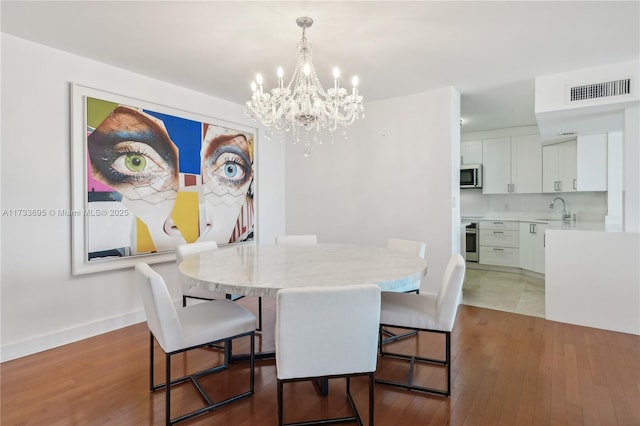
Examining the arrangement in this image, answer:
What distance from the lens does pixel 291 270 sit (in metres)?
1.98

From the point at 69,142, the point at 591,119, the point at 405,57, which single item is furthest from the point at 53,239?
the point at 591,119

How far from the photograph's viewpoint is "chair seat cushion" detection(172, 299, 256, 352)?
6.05 feet

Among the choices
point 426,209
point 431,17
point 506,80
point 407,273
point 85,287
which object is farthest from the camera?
point 426,209

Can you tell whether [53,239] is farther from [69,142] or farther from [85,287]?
[69,142]

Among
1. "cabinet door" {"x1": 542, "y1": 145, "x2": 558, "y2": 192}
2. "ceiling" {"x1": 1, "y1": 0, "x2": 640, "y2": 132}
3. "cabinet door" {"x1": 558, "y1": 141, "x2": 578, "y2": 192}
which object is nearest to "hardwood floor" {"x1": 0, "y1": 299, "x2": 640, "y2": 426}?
"ceiling" {"x1": 1, "y1": 0, "x2": 640, "y2": 132}

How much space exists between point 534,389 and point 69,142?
381cm

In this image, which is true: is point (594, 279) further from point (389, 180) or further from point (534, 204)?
point (534, 204)

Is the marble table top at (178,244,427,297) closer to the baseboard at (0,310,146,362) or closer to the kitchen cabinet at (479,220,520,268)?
the baseboard at (0,310,146,362)

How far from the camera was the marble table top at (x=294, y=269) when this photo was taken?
1688mm

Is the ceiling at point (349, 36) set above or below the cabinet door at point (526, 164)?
above

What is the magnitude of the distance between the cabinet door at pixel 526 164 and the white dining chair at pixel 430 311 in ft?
13.8

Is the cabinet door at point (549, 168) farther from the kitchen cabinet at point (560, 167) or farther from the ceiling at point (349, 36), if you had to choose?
the ceiling at point (349, 36)

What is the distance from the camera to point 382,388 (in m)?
2.17

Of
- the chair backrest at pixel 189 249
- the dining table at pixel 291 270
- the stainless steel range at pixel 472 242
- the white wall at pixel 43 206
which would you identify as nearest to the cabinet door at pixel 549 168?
the stainless steel range at pixel 472 242
